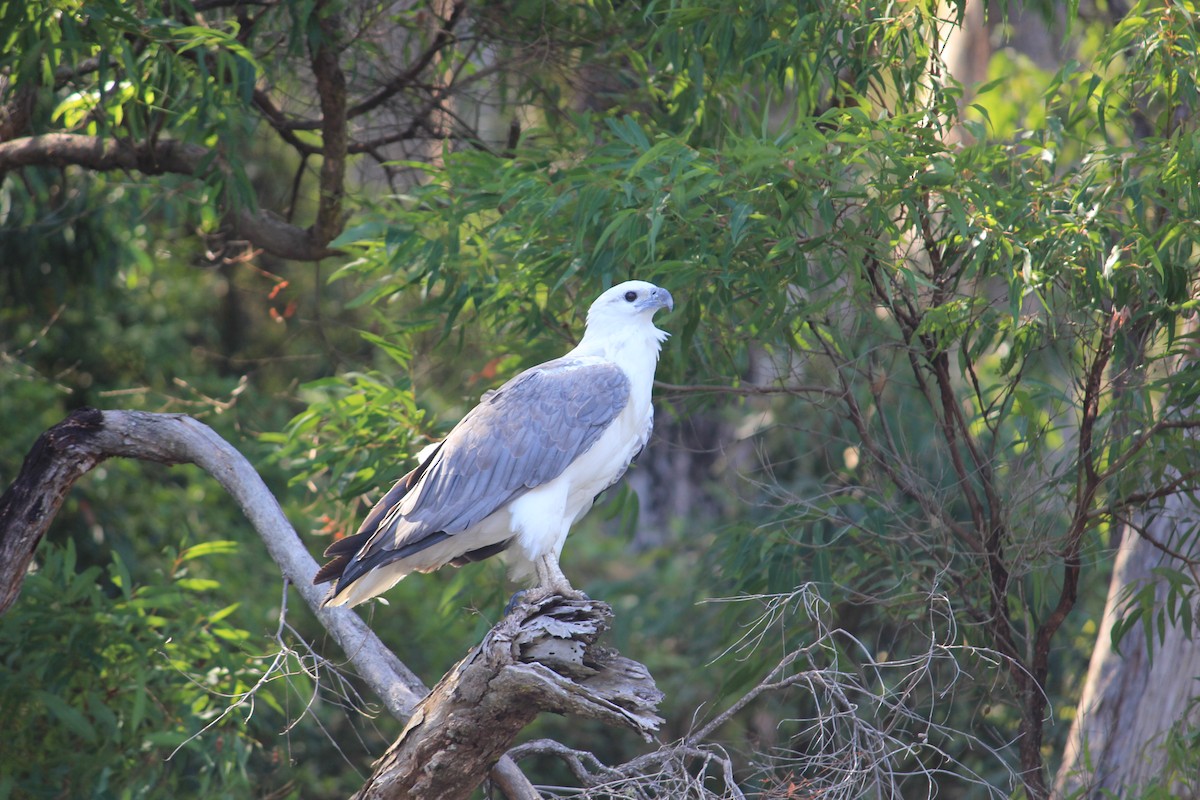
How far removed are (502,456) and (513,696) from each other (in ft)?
3.50

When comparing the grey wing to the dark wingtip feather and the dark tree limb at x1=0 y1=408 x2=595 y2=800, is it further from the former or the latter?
the dark tree limb at x1=0 y1=408 x2=595 y2=800

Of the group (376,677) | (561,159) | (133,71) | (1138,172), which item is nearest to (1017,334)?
(1138,172)

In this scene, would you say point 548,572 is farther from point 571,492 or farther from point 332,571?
point 332,571

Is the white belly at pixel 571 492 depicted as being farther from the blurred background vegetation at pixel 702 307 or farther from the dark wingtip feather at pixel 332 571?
the dark wingtip feather at pixel 332 571

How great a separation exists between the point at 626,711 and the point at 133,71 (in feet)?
10.7

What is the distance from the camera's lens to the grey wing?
4168 millimetres

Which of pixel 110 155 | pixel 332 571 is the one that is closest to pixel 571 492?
pixel 332 571

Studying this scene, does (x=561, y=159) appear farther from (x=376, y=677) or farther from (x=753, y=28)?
(x=376, y=677)

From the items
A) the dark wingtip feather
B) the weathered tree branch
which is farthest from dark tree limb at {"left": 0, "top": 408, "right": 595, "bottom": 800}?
the weathered tree branch

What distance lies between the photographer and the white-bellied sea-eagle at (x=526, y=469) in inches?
164

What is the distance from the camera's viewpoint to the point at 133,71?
4.77 m

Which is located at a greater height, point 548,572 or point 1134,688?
point 548,572

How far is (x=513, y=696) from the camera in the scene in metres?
3.46

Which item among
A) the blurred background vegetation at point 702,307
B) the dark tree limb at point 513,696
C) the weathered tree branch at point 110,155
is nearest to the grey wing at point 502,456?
the blurred background vegetation at point 702,307
